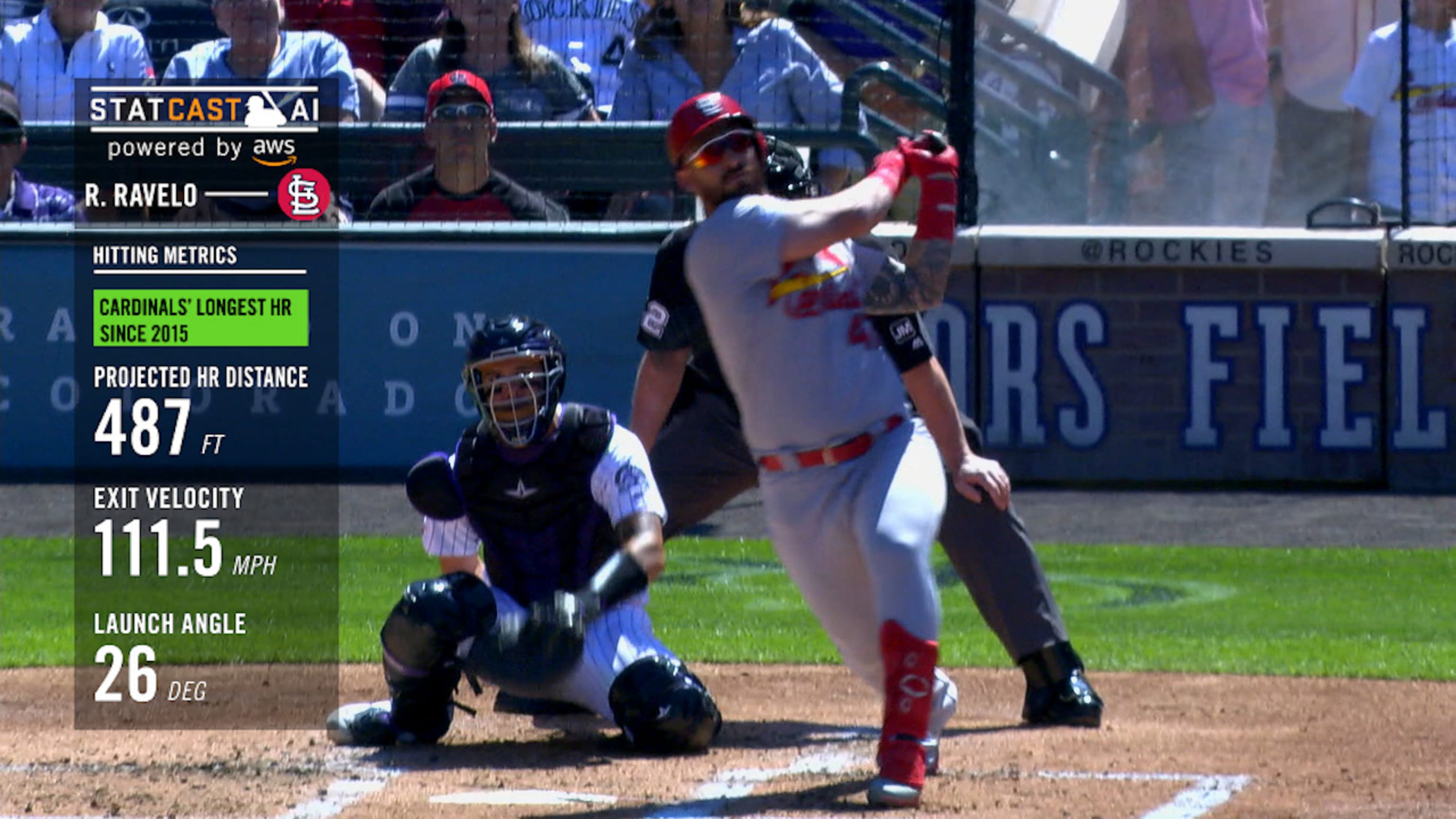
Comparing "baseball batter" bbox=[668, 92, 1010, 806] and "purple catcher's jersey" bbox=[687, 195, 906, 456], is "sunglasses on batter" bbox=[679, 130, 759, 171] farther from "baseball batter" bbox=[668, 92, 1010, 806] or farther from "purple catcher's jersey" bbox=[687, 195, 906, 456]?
"purple catcher's jersey" bbox=[687, 195, 906, 456]

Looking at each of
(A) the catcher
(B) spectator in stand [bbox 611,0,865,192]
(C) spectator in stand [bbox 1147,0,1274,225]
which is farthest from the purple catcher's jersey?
(C) spectator in stand [bbox 1147,0,1274,225]

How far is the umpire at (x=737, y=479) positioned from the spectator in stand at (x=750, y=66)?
16.7 ft

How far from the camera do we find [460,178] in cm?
1116

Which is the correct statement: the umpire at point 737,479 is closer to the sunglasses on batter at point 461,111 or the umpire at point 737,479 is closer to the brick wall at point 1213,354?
the sunglasses on batter at point 461,111

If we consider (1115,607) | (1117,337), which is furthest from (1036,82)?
(1115,607)

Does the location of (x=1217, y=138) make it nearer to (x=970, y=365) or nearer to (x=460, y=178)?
(x=970, y=365)

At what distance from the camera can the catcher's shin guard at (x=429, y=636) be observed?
5.11 meters

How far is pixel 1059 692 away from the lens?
18.5 ft

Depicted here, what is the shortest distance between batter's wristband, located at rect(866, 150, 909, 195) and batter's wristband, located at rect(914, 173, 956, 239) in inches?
2.0

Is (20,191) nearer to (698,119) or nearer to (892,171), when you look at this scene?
(698,119)

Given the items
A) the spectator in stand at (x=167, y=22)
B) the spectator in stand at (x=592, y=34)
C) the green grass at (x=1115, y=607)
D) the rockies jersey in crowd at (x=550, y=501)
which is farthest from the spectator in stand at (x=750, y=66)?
the rockies jersey in crowd at (x=550, y=501)

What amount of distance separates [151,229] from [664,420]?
6.47m

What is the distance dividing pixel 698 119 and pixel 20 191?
309 inches

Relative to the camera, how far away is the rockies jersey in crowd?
523 centimetres
